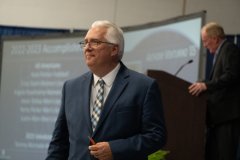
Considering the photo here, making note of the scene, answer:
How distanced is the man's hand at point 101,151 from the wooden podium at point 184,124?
2.06 meters

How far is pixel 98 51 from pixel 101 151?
1.70 ft

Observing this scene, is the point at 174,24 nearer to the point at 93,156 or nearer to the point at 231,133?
the point at 231,133

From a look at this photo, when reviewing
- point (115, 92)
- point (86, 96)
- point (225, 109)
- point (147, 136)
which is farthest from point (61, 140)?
point (225, 109)

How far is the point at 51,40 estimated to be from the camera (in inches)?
253

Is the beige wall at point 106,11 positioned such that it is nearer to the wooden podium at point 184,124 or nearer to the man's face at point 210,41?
the man's face at point 210,41

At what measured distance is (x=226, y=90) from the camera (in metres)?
4.54

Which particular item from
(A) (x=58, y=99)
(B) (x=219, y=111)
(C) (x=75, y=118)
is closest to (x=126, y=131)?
(C) (x=75, y=118)

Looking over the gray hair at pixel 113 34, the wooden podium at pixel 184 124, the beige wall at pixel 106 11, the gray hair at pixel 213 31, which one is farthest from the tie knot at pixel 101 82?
the beige wall at pixel 106 11

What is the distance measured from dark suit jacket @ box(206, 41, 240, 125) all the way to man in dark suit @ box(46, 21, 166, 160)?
209 centimetres

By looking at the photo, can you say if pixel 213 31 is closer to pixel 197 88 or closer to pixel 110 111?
pixel 197 88

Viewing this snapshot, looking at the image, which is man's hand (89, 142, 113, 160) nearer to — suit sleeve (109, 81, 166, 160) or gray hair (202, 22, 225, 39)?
suit sleeve (109, 81, 166, 160)

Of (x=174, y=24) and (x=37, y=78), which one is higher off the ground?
(x=174, y=24)

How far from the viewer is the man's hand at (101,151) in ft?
7.25

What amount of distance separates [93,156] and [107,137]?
11cm
